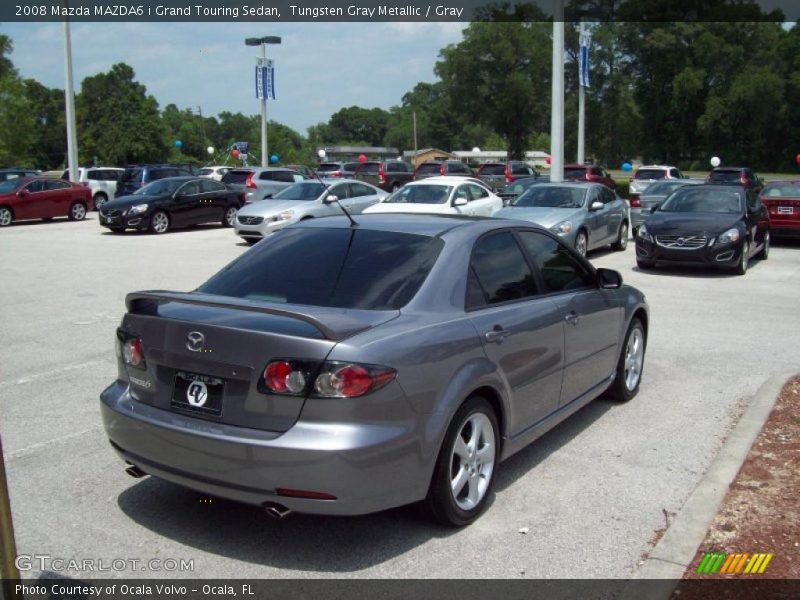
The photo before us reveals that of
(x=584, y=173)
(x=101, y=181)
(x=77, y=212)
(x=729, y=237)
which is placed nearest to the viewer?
(x=729, y=237)

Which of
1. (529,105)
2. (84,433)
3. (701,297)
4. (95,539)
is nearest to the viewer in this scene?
(95,539)

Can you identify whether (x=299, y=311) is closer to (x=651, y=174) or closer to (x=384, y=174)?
(x=651, y=174)

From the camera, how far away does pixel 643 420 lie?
250 inches

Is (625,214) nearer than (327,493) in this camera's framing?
No

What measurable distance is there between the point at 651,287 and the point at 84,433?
32.3ft

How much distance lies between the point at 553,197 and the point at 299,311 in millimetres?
13507

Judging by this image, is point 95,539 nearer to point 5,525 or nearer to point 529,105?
point 5,525

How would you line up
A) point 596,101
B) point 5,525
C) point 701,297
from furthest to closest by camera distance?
point 596,101 < point 701,297 < point 5,525

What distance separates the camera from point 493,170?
3738 centimetres

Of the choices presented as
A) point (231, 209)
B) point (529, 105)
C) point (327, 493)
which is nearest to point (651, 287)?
point (327, 493)

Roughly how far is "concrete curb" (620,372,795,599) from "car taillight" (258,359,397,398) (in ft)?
4.89

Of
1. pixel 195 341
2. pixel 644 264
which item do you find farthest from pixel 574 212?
pixel 195 341

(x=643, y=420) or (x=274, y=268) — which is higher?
(x=274, y=268)

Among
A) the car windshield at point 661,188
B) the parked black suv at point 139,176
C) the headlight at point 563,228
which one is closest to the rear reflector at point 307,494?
the headlight at point 563,228
